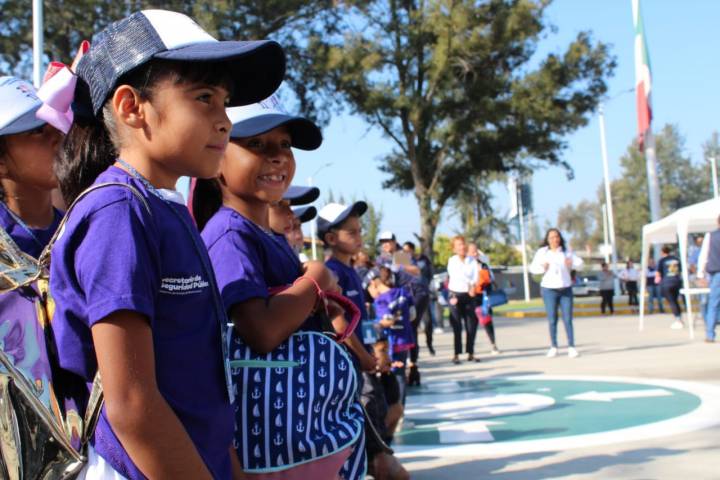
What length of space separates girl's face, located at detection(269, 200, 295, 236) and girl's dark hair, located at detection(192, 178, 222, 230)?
2.83 feet

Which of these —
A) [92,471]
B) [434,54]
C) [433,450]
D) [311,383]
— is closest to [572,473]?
[433,450]

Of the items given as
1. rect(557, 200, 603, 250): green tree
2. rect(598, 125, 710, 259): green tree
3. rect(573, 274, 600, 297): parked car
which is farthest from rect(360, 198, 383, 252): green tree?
rect(557, 200, 603, 250): green tree

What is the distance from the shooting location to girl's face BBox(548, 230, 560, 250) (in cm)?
1146

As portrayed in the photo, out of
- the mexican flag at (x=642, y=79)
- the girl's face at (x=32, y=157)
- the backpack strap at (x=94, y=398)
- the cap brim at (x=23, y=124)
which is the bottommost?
the backpack strap at (x=94, y=398)

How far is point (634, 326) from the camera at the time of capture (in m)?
17.0

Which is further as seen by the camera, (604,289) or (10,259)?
(604,289)

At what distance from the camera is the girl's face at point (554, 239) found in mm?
11461

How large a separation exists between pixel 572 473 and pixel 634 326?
13.0m

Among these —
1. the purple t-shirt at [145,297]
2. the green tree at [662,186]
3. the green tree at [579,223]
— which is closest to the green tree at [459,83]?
the purple t-shirt at [145,297]

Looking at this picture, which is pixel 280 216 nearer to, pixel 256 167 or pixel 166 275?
pixel 256 167

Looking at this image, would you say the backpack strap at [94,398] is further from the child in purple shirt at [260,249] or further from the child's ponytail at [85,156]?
the child in purple shirt at [260,249]

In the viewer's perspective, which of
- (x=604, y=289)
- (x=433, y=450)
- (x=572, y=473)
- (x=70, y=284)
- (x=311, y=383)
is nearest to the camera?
(x=70, y=284)

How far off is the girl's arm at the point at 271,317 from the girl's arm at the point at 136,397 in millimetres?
622

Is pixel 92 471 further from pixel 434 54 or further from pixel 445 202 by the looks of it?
pixel 445 202
